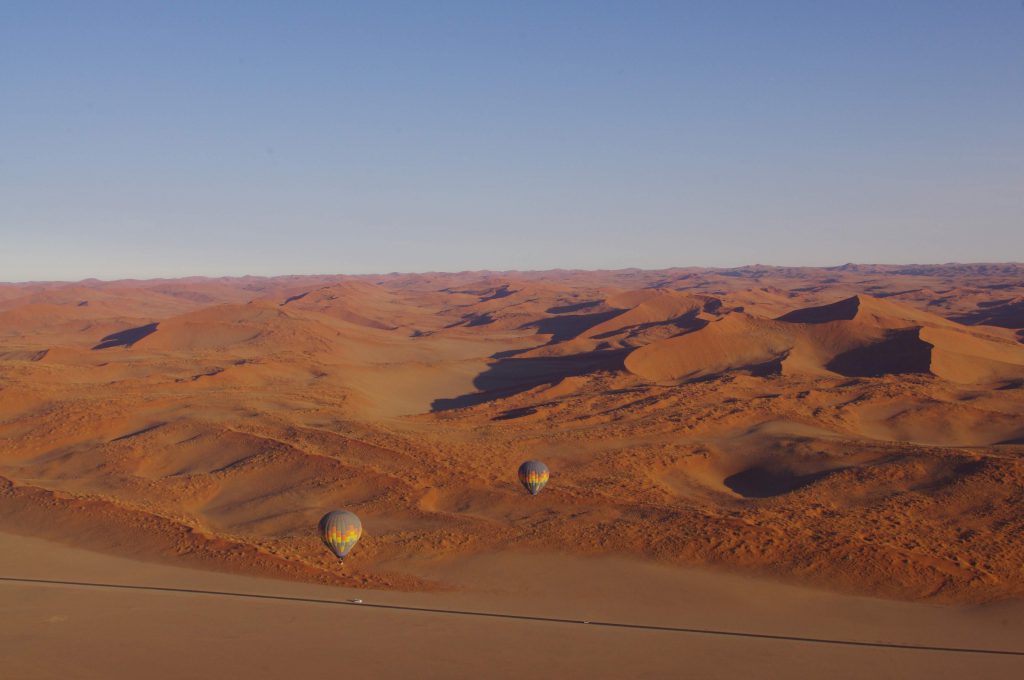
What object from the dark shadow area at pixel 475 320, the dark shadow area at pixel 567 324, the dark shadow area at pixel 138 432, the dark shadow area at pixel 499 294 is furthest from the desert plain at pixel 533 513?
the dark shadow area at pixel 499 294

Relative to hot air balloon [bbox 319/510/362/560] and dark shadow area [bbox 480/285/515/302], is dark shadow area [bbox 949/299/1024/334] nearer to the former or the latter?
dark shadow area [bbox 480/285/515/302]

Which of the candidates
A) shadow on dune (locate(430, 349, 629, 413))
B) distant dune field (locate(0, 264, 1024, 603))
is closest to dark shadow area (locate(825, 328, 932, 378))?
distant dune field (locate(0, 264, 1024, 603))

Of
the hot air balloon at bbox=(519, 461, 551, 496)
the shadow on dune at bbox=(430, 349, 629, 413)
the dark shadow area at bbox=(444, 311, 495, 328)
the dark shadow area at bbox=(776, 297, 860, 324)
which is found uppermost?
the dark shadow area at bbox=(776, 297, 860, 324)

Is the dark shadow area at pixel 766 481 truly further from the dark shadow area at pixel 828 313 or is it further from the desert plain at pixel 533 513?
the dark shadow area at pixel 828 313

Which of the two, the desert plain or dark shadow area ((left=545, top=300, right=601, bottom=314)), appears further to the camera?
dark shadow area ((left=545, top=300, right=601, bottom=314))

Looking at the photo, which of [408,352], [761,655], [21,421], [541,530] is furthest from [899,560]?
[408,352]

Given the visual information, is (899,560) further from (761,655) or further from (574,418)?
(574,418)
